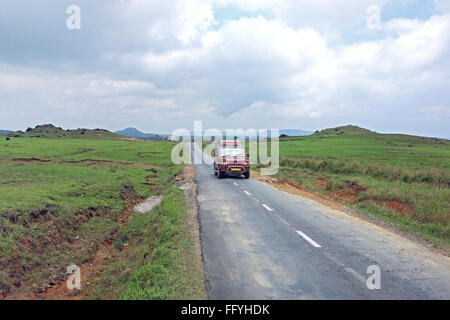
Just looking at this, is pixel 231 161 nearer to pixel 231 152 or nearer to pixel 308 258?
pixel 231 152

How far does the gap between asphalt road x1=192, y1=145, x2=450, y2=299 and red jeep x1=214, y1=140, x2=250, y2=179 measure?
10.1m

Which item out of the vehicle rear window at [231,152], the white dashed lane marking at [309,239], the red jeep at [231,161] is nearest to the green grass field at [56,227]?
the white dashed lane marking at [309,239]

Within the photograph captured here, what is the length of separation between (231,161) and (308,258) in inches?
614

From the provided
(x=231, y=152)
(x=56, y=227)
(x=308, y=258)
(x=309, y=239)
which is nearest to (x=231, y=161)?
(x=231, y=152)

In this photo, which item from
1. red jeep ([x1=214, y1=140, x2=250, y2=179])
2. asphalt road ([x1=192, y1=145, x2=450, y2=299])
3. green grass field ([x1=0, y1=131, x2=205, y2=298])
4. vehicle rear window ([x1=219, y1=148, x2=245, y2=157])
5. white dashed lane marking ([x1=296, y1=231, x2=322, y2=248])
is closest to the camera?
asphalt road ([x1=192, y1=145, x2=450, y2=299])

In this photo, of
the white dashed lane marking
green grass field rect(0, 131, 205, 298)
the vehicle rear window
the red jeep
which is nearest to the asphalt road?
the white dashed lane marking

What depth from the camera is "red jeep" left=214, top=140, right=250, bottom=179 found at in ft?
74.0

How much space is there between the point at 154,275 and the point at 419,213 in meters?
11.3

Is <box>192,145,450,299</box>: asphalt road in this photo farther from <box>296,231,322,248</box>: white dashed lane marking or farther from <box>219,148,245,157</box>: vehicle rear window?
<box>219,148,245,157</box>: vehicle rear window

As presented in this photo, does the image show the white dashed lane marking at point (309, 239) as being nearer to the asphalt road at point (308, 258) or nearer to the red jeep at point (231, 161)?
the asphalt road at point (308, 258)

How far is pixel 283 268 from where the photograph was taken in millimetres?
6613

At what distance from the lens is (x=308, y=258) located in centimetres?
719

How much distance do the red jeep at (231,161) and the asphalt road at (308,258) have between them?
10119 millimetres

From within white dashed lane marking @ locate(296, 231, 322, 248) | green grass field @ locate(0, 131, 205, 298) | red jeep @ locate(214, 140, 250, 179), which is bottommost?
green grass field @ locate(0, 131, 205, 298)
